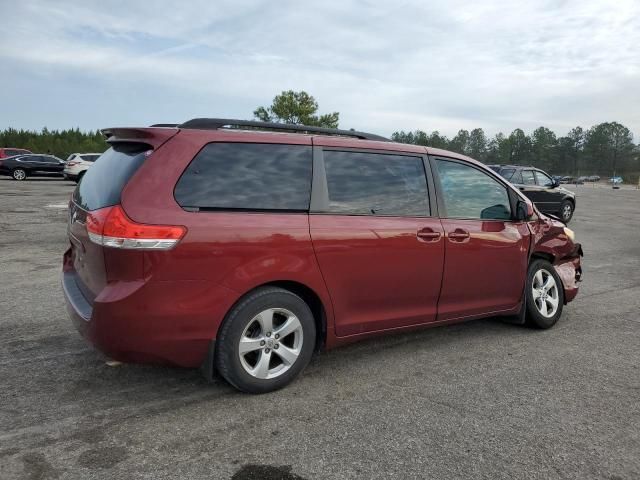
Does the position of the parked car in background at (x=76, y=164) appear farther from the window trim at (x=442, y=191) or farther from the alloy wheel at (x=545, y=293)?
the alloy wheel at (x=545, y=293)

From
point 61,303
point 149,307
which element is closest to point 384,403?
point 149,307

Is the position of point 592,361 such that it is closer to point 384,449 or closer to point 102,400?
point 384,449

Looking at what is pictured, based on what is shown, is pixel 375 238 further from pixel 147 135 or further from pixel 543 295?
pixel 543 295

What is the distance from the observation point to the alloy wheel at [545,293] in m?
5.03

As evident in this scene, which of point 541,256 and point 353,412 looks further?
point 541,256

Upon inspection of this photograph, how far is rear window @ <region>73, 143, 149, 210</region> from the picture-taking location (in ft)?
10.3

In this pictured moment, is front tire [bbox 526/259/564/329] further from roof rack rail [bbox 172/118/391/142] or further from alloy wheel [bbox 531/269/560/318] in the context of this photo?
roof rack rail [bbox 172/118/391/142]

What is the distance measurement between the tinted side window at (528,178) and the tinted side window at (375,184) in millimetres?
13496

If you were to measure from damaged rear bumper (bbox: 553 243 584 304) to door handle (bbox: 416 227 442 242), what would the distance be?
186cm

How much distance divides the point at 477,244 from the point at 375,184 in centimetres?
108

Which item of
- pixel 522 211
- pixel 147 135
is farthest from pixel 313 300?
pixel 522 211

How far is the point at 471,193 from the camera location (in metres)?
4.54

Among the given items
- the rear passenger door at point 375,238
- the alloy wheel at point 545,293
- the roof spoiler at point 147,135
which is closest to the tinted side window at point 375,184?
the rear passenger door at point 375,238

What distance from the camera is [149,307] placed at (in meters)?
3.03
